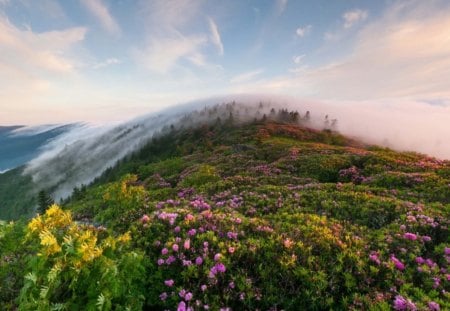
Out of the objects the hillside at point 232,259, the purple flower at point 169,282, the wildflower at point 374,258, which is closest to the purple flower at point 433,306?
the hillside at point 232,259

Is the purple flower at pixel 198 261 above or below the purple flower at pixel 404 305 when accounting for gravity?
above

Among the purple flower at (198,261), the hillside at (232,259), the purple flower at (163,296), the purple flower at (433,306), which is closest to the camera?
the hillside at (232,259)

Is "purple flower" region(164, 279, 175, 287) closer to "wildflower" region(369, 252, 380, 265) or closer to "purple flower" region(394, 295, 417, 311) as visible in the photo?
"purple flower" region(394, 295, 417, 311)

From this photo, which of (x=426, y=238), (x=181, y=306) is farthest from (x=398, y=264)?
(x=181, y=306)

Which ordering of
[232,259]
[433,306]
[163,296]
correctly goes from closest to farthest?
1. [433,306]
2. [163,296]
3. [232,259]

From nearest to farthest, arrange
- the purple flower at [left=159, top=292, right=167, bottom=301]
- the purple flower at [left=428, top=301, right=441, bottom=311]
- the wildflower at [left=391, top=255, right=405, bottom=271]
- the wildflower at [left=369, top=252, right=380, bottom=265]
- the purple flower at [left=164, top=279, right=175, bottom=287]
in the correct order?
the purple flower at [left=428, top=301, right=441, bottom=311], the purple flower at [left=159, top=292, right=167, bottom=301], the purple flower at [left=164, top=279, right=175, bottom=287], the wildflower at [left=391, top=255, right=405, bottom=271], the wildflower at [left=369, top=252, right=380, bottom=265]

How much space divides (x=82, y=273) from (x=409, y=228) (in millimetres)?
9664

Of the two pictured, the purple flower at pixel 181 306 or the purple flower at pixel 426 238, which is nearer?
the purple flower at pixel 181 306

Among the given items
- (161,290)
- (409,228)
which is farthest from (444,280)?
(161,290)

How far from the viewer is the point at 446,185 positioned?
1468 centimetres

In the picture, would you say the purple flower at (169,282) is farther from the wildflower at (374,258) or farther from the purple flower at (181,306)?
the wildflower at (374,258)

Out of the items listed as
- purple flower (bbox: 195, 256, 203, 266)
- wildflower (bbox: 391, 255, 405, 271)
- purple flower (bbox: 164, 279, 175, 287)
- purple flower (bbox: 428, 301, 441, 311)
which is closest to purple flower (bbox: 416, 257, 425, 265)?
wildflower (bbox: 391, 255, 405, 271)

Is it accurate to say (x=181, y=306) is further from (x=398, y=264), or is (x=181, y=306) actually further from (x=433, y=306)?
(x=398, y=264)

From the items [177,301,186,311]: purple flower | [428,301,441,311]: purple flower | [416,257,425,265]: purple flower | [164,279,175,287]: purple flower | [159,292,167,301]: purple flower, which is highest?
[428,301,441,311]: purple flower
